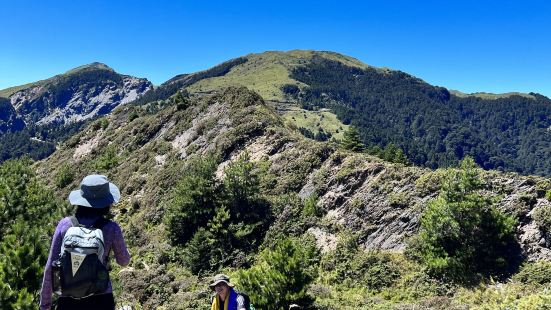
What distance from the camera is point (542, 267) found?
17.8m

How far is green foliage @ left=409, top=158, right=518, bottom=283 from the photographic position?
18828mm

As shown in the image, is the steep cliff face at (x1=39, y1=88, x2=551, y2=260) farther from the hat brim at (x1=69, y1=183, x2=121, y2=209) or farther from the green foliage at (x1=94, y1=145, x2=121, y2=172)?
the hat brim at (x1=69, y1=183, x2=121, y2=209)

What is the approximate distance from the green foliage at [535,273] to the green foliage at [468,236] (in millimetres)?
637

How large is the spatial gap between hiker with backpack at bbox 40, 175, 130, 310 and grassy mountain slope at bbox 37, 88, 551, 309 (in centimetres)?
1363

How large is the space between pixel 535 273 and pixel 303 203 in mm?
14162

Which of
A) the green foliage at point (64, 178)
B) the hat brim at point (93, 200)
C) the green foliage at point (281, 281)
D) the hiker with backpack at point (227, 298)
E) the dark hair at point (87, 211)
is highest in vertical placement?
the hat brim at point (93, 200)

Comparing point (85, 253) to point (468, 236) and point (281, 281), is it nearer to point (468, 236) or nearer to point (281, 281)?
point (281, 281)

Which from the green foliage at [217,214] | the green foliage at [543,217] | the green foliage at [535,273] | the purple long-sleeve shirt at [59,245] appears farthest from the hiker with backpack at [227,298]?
the green foliage at [217,214]

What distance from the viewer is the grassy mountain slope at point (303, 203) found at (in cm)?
1978

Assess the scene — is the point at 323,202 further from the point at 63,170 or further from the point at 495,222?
the point at 63,170

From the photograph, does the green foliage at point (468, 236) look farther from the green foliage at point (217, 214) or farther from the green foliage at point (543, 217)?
the green foliage at point (217, 214)

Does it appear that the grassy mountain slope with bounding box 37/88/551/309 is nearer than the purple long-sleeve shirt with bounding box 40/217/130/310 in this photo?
No

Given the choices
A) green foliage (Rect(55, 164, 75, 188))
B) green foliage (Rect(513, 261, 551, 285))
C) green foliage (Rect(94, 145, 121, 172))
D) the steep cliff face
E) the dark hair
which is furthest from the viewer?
green foliage (Rect(94, 145, 121, 172))

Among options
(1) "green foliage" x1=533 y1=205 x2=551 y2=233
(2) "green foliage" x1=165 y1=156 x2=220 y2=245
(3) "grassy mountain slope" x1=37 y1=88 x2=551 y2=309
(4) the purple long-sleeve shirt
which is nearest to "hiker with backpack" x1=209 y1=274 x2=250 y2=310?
(4) the purple long-sleeve shirt
